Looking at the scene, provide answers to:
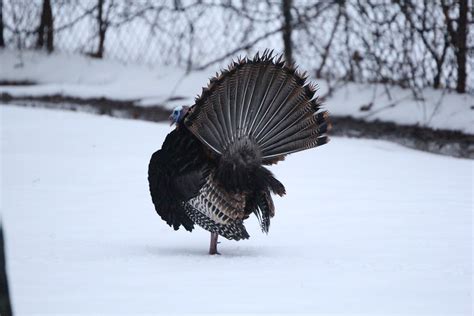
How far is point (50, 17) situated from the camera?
13117 millimetres

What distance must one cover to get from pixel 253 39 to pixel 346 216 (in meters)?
5.73

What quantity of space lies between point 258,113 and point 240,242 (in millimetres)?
1246

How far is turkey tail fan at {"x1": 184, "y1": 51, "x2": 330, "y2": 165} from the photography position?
203 inches

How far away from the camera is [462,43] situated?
10.3m

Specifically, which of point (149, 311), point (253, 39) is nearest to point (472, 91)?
point (253, 39)

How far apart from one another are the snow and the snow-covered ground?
706mm

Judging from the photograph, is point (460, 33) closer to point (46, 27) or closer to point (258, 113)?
point (258, 113)

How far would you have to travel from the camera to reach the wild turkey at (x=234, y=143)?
5.17 metres

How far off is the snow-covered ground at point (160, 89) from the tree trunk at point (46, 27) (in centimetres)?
19

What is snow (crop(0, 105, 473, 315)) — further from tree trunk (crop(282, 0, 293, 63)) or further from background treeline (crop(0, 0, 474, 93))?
tree trunk (crop(282, 0, 293, 63))

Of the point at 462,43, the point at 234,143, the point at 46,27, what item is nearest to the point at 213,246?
the point at 234,143

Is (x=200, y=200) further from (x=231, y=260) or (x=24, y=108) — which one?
(x=24, y=108)

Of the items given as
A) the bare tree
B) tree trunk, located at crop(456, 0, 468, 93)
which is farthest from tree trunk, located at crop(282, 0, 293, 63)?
tree trunk, located at crop(456, 0, 468, 93)

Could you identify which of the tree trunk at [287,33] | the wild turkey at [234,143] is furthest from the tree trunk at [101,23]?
the wild turkey at [234,143]
